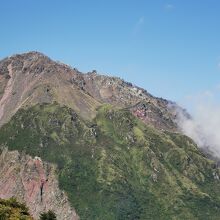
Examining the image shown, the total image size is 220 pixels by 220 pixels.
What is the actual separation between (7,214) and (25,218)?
547 centimetres

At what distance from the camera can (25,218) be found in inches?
6442

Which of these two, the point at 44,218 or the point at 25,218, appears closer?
the point at 25,218

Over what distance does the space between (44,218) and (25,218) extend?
16.6m

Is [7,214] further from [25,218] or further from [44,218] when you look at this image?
[44,218]

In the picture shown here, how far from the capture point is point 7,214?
163m

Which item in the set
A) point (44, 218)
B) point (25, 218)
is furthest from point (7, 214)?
point (44, 218)

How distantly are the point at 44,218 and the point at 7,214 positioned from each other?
62.4 feet

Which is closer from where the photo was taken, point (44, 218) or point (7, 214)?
point (7, 214)
